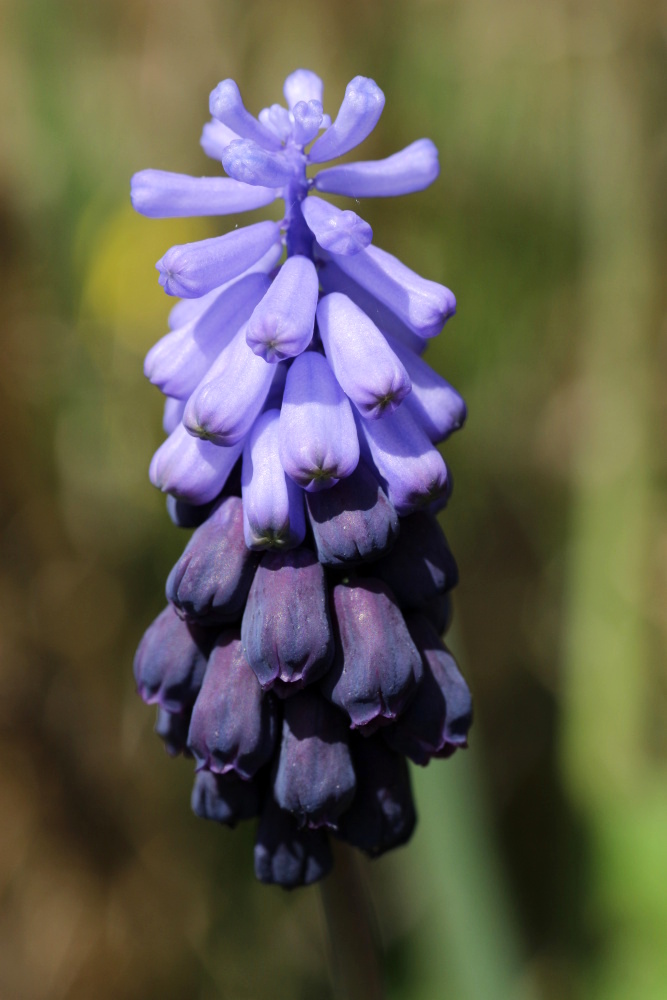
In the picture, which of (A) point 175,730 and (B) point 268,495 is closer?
(B) point 268,495

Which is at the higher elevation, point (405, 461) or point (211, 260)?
point (211, 260)

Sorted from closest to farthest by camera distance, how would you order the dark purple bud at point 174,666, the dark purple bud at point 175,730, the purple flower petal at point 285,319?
1. the purple flower petal at point 285,319
2. the dark purple bud at point 174,666
3. the dark purple bud at point 175,730

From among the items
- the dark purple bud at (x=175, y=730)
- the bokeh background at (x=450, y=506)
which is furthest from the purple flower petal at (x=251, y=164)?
the bokeh background at (x=450, y=506)

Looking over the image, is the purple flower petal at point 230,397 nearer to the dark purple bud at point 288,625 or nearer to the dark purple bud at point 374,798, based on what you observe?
the dark purple bud at point 288,625

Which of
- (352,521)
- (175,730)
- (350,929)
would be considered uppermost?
(352,521)

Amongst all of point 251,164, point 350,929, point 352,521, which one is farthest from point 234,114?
point 350,929

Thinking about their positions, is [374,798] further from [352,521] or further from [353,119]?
[353,119]
